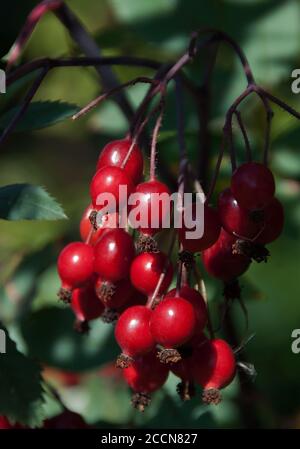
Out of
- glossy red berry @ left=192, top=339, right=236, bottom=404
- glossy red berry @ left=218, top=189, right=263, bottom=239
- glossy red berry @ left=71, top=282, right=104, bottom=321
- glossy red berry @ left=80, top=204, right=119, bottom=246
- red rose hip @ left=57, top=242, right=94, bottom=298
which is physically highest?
glossy red berry @ left=218, top=189, right=263, bottom=239

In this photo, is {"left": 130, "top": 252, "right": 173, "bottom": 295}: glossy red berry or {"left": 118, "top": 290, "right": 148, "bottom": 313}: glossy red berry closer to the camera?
{"left": 130, "top": 252, "right": 173, "bottom": 295}: glossy red berry

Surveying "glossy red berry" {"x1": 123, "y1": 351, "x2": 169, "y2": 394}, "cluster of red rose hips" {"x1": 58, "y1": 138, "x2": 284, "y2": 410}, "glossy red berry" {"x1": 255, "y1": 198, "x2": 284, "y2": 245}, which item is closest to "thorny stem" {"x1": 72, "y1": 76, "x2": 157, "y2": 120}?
"cluster of red rose hips" {"x1": 58, "y1": 138, "x2": 284, "y2": 410}

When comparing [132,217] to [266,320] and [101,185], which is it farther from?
[266,320]

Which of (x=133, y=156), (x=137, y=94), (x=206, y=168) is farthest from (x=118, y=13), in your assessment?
(x=133, y=156)

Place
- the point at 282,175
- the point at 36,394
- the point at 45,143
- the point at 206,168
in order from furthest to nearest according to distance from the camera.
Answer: the point at 45,143 < the point at 282,175 < the point at 206,168 < the point at 36,394

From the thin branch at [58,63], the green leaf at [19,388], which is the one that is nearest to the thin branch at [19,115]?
the thin branch at [58,63]

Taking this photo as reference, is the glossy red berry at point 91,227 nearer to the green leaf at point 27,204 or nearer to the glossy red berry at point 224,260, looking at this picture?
the green leaf at point 27,204

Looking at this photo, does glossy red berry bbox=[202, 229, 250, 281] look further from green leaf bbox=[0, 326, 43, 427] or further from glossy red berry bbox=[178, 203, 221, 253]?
green leaf bbox=[0, 326, 43, 427]
